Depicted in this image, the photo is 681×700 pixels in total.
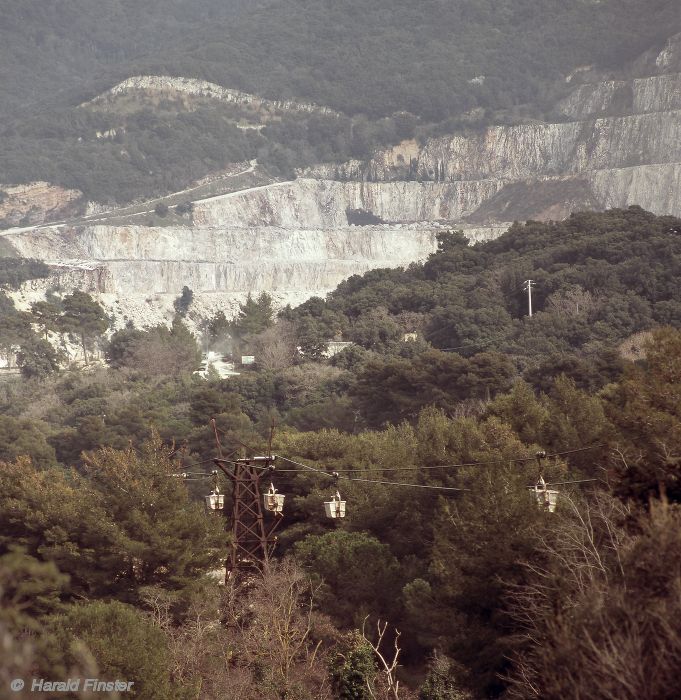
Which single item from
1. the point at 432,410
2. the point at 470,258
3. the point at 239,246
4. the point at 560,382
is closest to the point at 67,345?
the point at 470,258

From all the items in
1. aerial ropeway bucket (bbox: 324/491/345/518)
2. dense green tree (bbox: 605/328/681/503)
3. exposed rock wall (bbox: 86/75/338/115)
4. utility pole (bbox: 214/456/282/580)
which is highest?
exposed rock wall (bbox: 86/75/338/115)

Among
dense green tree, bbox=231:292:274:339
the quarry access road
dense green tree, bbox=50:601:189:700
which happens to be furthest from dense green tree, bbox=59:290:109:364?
dense green tree, bbox=50:601:189:700

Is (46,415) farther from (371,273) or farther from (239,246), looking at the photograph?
(239,246)

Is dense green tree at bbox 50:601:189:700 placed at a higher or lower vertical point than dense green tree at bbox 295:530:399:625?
higher

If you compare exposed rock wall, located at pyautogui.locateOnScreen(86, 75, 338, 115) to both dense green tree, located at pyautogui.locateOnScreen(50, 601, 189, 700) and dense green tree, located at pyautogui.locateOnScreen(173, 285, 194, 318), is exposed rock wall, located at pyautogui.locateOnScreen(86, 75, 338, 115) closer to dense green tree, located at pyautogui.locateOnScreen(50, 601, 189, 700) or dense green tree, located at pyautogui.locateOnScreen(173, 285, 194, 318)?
dense green tree, located at pyautogui.locateOnScreen(173, 285, 194, 318)

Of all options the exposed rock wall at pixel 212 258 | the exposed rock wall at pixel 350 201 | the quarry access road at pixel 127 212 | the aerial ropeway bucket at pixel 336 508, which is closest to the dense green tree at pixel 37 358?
the exposed rock wall at pixel 212 258

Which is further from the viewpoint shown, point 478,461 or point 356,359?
point 356,359

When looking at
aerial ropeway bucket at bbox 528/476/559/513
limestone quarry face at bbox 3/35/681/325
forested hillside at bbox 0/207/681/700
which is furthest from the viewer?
limestone quarry face at bbox 3/35/681/325
